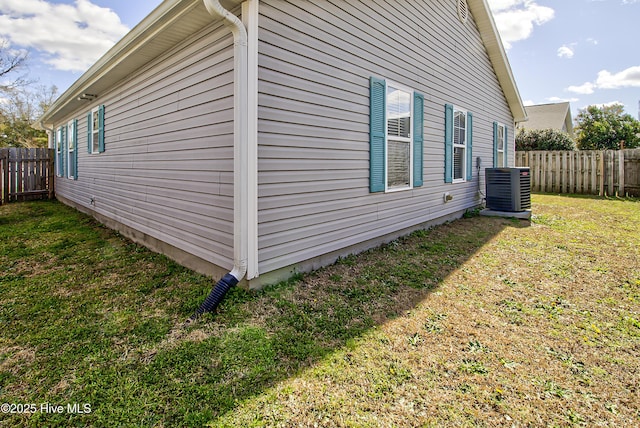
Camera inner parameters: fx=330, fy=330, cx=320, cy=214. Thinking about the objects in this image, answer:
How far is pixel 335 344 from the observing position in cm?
235

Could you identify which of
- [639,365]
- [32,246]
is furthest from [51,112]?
[639,365]

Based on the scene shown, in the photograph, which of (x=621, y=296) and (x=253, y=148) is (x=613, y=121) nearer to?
(x=621, y=296)

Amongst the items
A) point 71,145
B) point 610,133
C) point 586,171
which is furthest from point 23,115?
point 610,133

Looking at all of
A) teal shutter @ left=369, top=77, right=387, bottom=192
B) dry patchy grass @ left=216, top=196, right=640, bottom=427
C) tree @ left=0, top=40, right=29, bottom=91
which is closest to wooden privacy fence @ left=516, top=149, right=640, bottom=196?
dry patchy grass @ left=216, top=196, right=640, bottom=427

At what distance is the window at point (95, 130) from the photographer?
6.34m

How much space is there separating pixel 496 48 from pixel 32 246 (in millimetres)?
10221

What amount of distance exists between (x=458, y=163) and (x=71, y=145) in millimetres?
9474

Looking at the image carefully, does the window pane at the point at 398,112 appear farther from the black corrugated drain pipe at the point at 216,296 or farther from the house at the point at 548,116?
the house at the point at 548,116

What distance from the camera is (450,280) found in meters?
3.61

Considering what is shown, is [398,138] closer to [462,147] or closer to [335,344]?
[462,147]

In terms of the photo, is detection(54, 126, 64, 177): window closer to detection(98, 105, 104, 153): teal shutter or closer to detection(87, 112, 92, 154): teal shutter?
detection(87, 112, 92, 154): teal shutter

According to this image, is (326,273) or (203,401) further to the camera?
(326,273)

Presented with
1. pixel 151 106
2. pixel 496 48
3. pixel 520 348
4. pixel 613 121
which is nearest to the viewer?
pixel 520 348

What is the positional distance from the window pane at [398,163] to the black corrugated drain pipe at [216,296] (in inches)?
111
